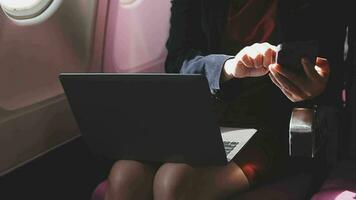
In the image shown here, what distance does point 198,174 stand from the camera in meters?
1.13

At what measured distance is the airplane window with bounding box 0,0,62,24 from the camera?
1.51 meters

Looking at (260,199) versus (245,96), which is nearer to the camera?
(260,199)

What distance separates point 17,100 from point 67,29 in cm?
31

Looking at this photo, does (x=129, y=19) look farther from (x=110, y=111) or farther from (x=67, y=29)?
(x=110, y=111)

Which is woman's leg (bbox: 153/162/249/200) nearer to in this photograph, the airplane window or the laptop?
the laptop

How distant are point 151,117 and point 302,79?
29 centimetres

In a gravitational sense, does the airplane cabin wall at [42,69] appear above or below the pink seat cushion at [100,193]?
above

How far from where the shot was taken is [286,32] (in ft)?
4.05

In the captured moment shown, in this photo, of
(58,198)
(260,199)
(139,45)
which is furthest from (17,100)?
(260,199)

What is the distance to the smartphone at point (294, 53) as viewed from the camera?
0.97 meters

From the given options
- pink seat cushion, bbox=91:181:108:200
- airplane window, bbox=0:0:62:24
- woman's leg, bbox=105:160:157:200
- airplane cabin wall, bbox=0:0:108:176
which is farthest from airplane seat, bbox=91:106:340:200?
airplane window, bbox=0:0:62:24

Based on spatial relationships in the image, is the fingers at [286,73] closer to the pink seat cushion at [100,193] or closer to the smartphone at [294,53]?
the smartphone at [294,53]

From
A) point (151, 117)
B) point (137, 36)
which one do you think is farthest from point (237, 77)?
point (137, 36)

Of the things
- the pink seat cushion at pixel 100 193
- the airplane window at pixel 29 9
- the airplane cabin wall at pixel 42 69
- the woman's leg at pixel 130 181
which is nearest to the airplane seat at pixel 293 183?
the pink seat cushion at pixel 100 193
